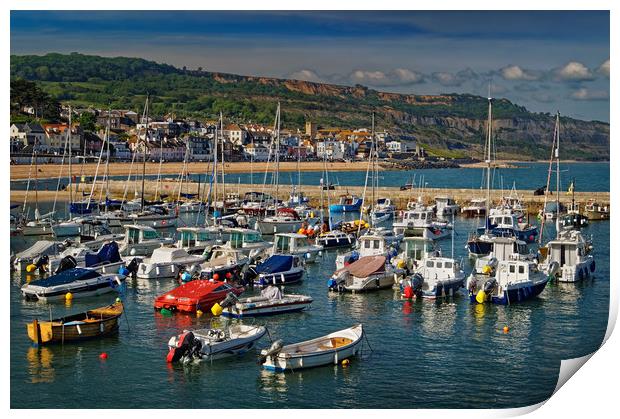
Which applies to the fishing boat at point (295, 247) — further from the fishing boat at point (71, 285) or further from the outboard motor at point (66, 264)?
the outboard motor at point (66, 264)

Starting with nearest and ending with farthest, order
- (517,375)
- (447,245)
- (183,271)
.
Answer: (517,375) → (183,271) → (447,245)

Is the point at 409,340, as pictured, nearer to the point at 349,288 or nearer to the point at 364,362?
the point at 364,362

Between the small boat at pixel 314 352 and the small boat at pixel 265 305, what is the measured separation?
3.99 metres

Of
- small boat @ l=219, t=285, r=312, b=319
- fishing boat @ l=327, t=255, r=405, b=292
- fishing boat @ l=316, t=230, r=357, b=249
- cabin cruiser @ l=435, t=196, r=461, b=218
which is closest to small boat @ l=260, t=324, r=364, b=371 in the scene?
small boat @ l=219, t=285, r=312, b=319

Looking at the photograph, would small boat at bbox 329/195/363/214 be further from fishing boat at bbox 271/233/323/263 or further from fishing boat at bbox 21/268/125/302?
fishing boat at bbox 21/268/125/302

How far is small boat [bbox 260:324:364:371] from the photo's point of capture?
17.7 meters

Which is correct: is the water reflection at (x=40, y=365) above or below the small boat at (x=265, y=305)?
below

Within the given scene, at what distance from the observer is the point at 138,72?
17262 centimetres

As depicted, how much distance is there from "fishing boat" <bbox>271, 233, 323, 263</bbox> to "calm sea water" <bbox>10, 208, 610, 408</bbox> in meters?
5.56

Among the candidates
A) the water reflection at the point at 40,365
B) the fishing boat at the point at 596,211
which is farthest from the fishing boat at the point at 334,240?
the fishing boat at the point at 596,211

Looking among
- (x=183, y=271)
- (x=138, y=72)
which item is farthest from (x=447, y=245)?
(x=138, y=72)

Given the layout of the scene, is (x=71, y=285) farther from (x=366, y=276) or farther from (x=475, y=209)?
(x=475, y=209)

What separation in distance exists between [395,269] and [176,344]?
36.2 feet

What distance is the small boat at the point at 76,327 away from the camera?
63.7ft
